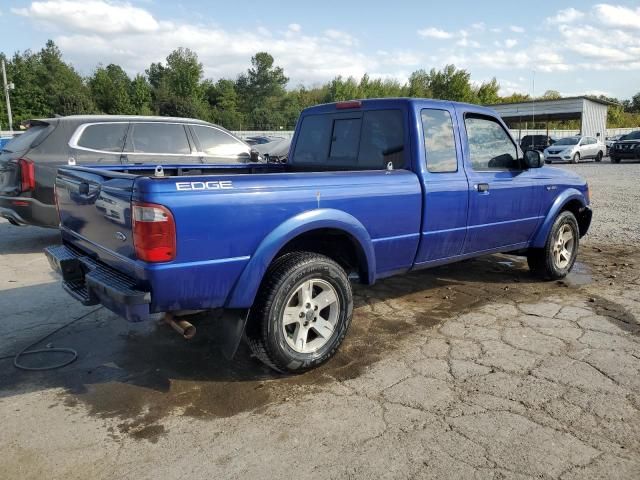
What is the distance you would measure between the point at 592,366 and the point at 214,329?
3.00m

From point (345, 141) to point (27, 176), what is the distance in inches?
189

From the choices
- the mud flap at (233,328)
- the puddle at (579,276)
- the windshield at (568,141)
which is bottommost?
the puddle at (579,276)

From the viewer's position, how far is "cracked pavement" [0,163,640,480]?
2.68m

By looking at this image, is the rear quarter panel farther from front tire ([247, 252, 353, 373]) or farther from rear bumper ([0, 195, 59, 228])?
rear bumper ([0, 195, 59, 228])

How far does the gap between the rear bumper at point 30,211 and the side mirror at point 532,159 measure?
5981 millimetres

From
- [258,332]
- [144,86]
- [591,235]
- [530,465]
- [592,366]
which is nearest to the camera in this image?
[530,465]

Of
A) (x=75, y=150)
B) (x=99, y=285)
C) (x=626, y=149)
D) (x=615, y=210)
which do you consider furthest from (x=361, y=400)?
(x=626, y=149)

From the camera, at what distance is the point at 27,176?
23.4 feet

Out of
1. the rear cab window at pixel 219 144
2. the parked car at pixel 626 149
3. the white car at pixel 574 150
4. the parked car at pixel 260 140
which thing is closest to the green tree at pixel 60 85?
the parked car at pixel 260 140

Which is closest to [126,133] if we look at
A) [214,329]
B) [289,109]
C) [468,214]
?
[214,329]

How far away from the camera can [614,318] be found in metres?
4.73

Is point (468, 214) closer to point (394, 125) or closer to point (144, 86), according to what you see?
point (394, 125)

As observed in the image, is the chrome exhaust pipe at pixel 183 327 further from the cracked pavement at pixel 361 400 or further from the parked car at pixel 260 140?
the parked car at pixel 260 140

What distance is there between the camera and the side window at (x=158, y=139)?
789cm
